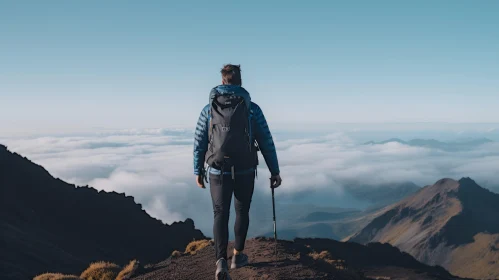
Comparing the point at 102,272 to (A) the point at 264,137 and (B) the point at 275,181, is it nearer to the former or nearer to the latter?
(B) the point at 275,181

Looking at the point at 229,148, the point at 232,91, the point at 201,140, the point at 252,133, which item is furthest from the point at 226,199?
the point at 232,91

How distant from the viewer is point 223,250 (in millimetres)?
9031

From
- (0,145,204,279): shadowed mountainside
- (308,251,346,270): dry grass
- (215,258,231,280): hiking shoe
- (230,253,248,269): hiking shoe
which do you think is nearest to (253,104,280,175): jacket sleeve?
→ (215,258,231,280): hiking shoe

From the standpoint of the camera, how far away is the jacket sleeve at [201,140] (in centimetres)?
863

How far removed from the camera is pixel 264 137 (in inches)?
345

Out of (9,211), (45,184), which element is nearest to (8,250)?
(9,211)

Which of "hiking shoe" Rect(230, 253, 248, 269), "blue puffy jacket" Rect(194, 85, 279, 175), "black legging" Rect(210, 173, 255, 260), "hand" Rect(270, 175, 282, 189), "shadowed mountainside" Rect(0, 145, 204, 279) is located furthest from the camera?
"shadowed mountainside" Rect(0, 145, 204, 279)

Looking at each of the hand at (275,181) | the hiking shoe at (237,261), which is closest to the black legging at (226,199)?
the hand at (275,181)

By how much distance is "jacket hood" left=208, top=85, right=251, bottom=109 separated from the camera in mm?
8320

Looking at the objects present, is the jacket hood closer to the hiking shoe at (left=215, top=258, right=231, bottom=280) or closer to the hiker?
the hiker

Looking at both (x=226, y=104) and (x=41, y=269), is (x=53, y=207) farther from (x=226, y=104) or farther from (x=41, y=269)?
(x=226, y=104)

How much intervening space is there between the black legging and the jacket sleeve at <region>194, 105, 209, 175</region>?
0.42m

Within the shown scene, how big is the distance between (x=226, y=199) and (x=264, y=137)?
4.73 feet

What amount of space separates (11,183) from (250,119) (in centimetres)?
9029
